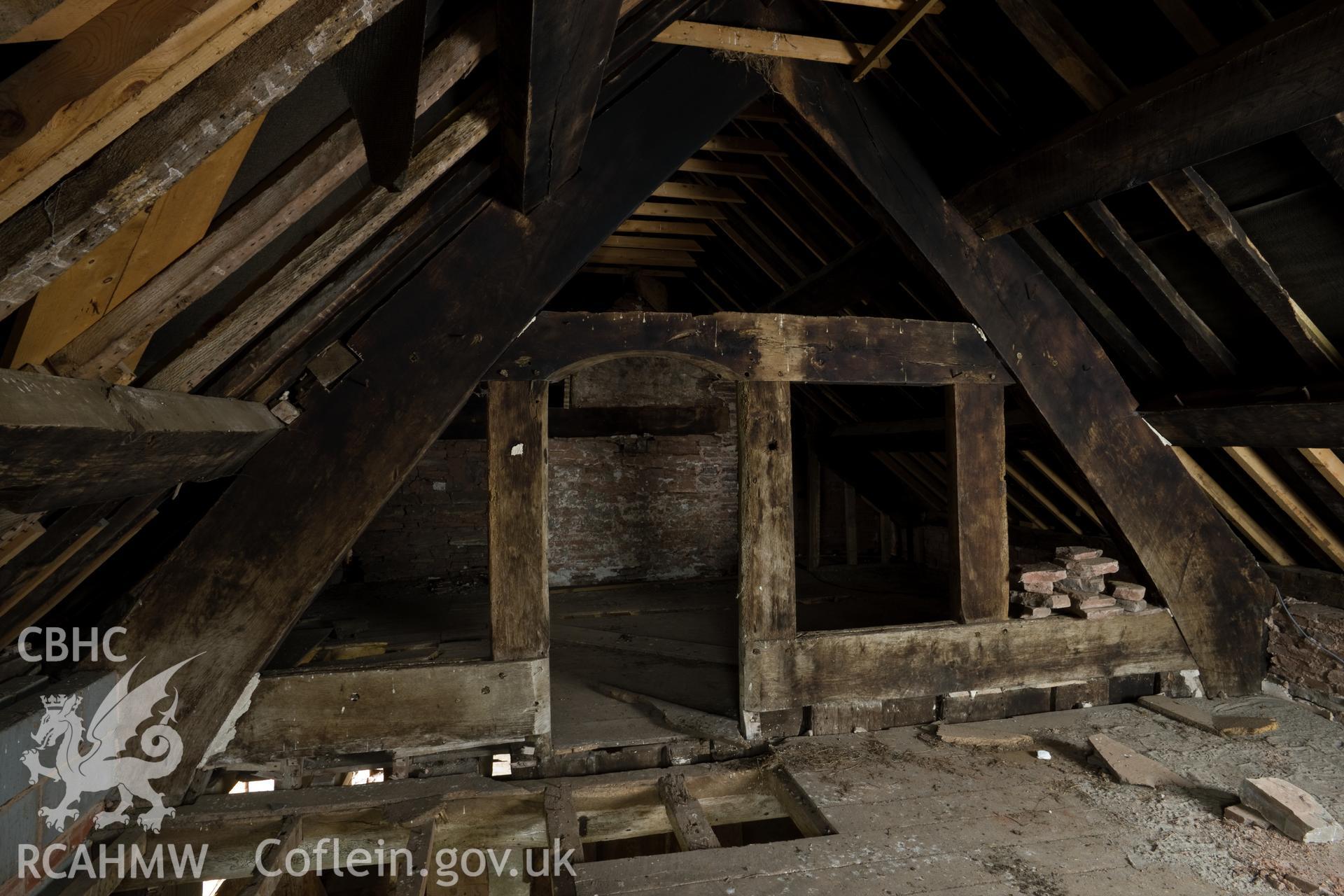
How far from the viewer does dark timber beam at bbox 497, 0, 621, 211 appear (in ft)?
4.30

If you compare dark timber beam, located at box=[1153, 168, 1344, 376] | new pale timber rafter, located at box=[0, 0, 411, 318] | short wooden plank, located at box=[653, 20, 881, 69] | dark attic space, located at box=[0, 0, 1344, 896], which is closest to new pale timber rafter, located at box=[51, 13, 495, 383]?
dark attic space, located at box=[0, 0, 1344, 896]

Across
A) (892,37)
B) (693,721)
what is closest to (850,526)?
(693,721)

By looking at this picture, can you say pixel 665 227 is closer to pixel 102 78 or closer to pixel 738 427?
pixel 738 427

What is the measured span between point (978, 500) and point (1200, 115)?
178 centimetres

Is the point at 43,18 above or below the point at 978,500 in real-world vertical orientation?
above

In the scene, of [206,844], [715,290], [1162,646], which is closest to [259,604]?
[206,844]

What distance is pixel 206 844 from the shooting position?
2.47 m

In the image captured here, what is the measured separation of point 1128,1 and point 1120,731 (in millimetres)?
2947

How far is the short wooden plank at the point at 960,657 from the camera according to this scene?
3.15m

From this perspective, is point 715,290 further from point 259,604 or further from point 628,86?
point 259,604

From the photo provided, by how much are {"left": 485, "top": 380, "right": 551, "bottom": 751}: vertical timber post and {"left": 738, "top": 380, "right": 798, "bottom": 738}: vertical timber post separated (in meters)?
0.87

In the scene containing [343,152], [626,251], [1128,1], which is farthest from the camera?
[626,251]

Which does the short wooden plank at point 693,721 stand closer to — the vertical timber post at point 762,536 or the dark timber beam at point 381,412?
the vertical timber post at point 762,536

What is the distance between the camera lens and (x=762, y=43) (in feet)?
9.14
